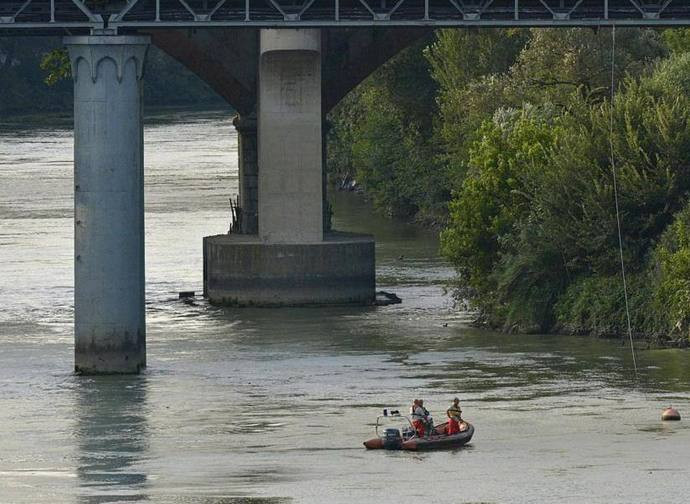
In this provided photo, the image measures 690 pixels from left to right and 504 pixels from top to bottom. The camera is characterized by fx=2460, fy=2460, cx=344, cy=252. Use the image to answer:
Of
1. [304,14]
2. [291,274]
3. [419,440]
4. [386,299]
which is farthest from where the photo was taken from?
[386,299]

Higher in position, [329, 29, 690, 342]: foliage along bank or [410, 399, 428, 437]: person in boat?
[329, 29, 690, 342]: foliage along bank

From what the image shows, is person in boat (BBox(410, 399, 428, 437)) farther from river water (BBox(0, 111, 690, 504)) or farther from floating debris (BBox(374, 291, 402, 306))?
floating debris (BBox(374, 291, 402, 306))

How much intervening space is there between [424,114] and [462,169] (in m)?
14.2

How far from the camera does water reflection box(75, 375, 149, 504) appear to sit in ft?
138

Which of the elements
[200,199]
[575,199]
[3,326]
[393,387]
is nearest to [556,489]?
[393,387]

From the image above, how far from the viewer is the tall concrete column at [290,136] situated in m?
72.2

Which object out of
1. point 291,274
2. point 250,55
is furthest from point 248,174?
point 291,274

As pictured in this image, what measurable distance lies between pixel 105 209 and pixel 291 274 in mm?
16294

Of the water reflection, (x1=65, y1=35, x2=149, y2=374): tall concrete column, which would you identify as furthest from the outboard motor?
(x1=65, y1=35, x2=149, y2=374): tall concrete column

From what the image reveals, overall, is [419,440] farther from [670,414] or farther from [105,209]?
[105,209]

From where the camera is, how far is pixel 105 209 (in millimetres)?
56906

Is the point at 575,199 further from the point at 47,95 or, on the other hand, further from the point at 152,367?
the point at 47,95

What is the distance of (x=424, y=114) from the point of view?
102312mm

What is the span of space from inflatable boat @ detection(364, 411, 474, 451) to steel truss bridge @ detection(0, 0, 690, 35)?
45.1 feet
